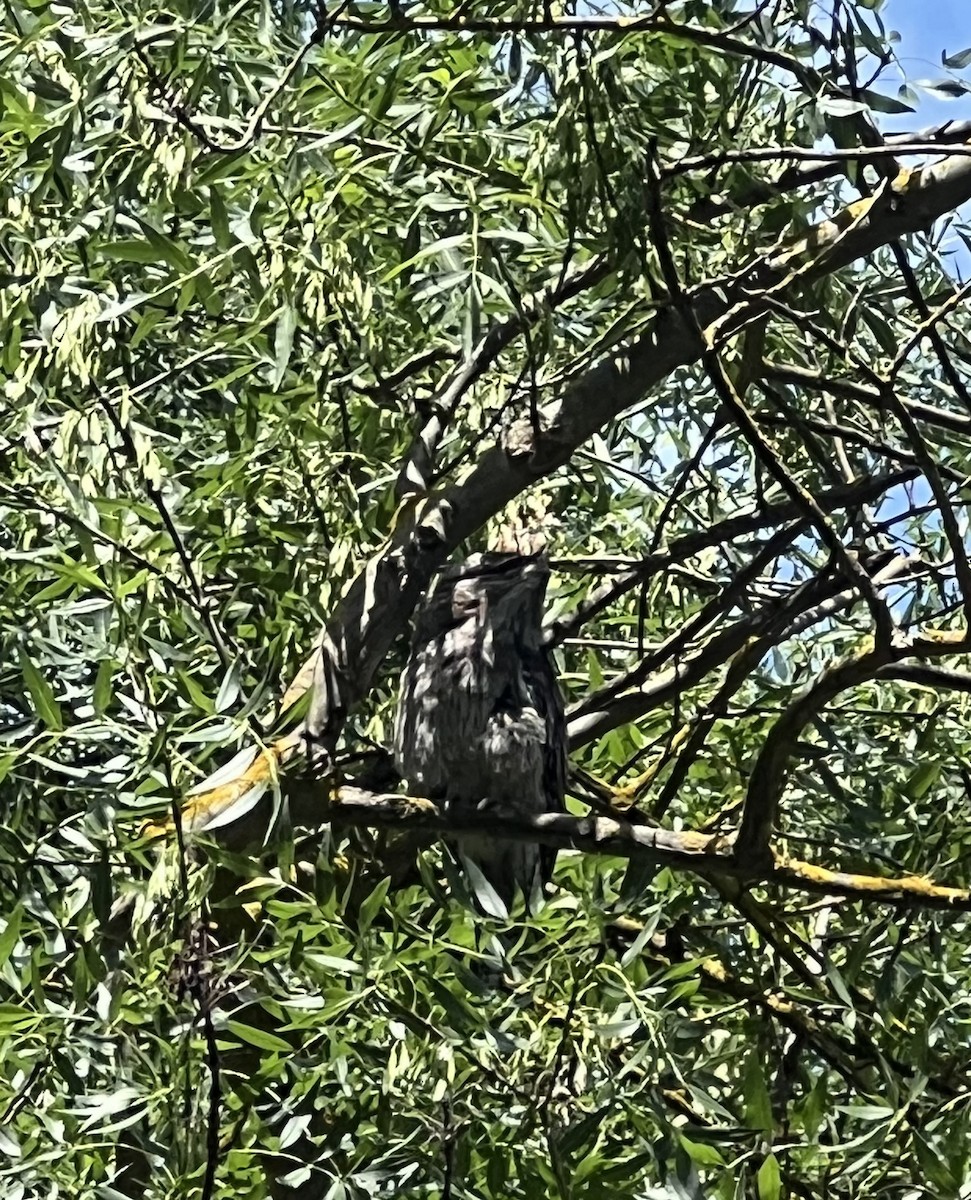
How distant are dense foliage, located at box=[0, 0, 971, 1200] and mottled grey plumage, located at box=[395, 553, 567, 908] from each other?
11cm

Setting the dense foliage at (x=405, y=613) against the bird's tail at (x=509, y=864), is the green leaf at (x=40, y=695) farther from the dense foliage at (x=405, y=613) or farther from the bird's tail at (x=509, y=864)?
the bird's tail at (x=509, y=864)

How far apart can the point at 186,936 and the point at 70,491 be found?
43 centimetres

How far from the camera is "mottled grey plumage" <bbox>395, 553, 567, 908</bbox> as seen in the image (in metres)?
2.47

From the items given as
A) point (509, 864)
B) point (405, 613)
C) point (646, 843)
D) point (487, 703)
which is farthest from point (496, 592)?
point (646, 843)

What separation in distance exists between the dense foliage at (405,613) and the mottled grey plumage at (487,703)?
0.11 meters

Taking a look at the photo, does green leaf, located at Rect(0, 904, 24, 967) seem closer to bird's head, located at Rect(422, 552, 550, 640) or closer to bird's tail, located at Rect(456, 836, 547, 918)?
bird's tail, located at Rect(456, 836, 547, 918)

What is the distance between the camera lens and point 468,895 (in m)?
1.86

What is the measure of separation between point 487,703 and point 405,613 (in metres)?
0.73

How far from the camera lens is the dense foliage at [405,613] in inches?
65.5

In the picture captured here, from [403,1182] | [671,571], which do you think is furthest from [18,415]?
[671,571]

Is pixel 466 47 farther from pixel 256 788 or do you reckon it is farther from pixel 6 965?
pixel 6 965

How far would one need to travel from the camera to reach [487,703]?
Answer: 2689mm

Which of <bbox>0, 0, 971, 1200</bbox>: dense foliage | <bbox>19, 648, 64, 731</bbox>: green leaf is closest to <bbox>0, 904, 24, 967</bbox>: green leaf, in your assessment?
<bbox>0, 0, 971, 1200</bbox>: dense foliage

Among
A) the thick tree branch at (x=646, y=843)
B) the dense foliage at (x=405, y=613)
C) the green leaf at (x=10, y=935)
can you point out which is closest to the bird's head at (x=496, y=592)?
the dense foliage at (x=405, y=613)
